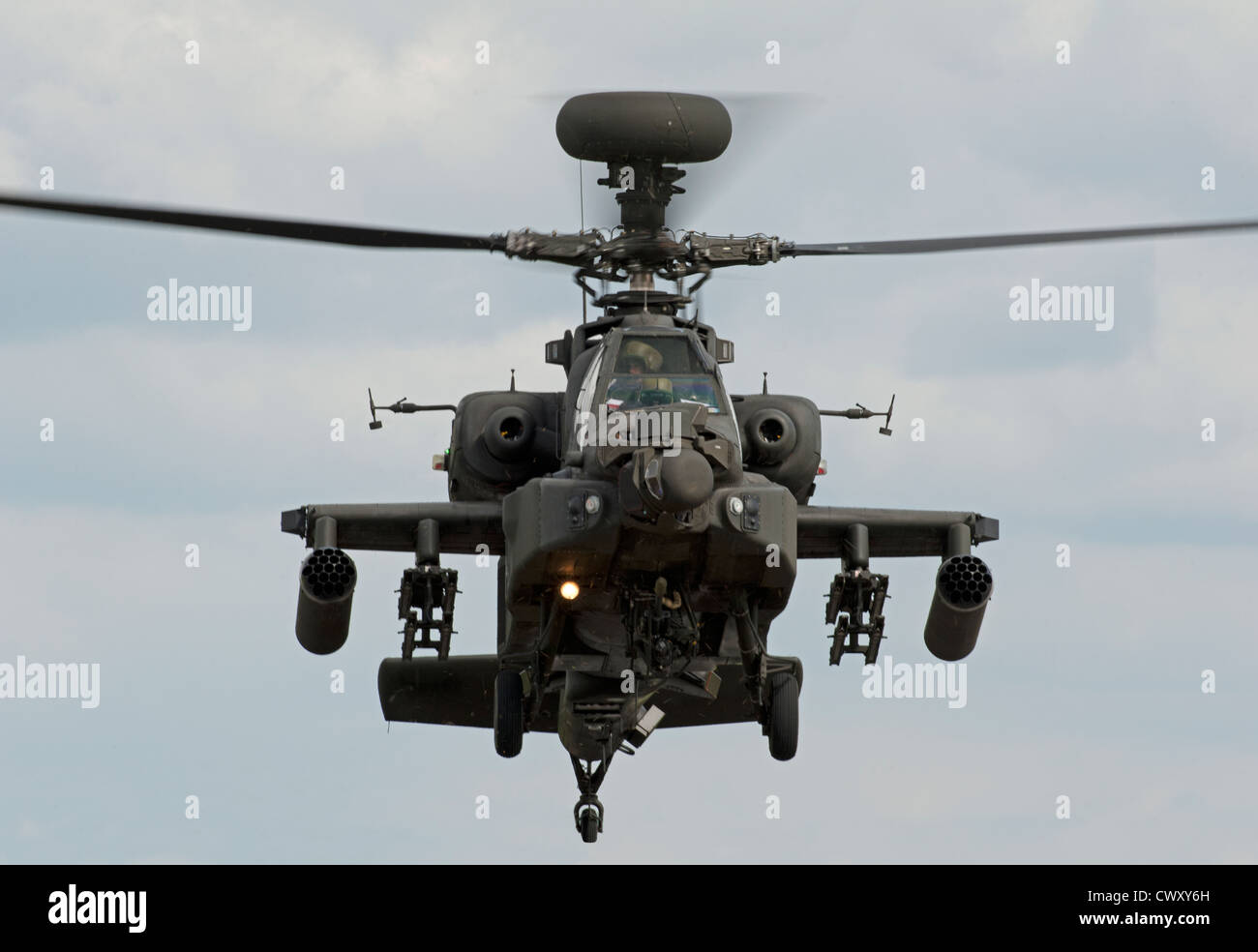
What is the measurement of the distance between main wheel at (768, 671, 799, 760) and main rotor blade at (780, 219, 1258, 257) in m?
4.64

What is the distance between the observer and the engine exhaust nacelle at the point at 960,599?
24250mm

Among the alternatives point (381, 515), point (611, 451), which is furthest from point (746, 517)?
point (381, 515)

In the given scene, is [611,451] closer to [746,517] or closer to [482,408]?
[746,517]

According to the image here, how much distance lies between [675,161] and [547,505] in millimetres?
4438

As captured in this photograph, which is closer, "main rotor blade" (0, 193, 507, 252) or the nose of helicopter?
the nose of helicopter

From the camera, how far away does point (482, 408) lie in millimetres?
25609

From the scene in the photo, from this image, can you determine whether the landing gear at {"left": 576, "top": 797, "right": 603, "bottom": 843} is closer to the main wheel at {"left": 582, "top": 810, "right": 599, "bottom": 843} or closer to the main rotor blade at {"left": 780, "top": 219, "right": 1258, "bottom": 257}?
the main wheel at {"left": 582, "top": 810, "right": 599, "bottom": 843}

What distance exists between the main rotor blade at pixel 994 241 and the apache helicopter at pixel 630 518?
23 mm

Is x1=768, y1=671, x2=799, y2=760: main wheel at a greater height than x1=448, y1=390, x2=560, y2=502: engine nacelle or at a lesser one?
lesser

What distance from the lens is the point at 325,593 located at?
77.8ft

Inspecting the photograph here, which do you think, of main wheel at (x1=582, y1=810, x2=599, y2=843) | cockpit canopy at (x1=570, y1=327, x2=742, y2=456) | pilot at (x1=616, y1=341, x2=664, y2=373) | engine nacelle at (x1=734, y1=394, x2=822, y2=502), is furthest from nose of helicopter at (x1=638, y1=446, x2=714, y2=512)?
main wheel at (x1=582, y1=810, x2=599, y2=843)

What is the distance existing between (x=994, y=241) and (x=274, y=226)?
7.52 m

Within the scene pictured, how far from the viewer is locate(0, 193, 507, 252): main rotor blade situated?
22031 mm

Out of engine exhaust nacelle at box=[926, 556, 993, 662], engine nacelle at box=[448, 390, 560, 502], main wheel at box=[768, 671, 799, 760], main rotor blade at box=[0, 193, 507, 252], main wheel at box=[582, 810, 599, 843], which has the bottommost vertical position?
main wheel at box=[582, 810, 599, 843]
